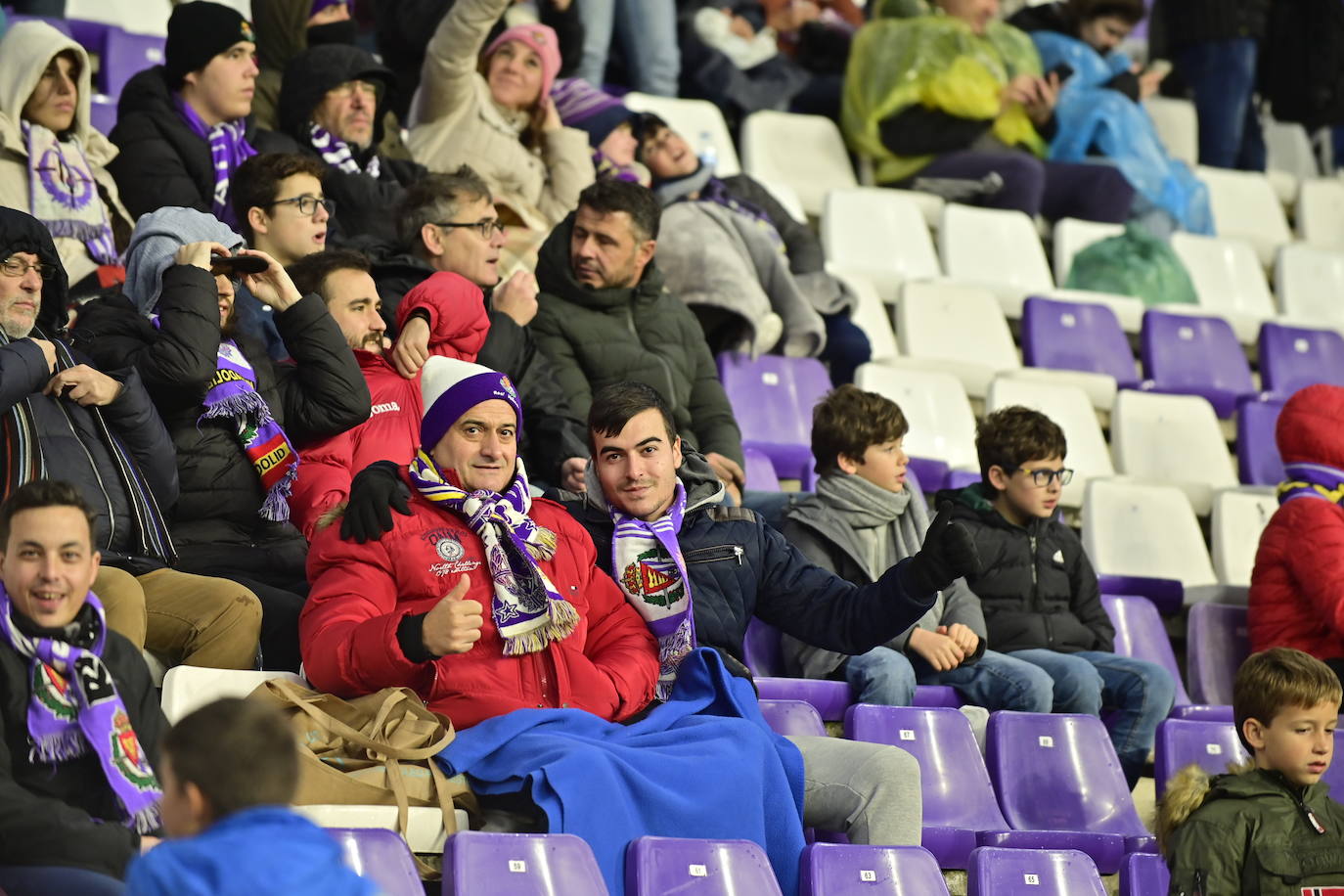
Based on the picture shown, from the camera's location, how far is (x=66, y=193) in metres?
4.71

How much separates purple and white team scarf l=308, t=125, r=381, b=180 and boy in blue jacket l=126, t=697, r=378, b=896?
3552mm

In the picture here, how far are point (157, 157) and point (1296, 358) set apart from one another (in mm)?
4130

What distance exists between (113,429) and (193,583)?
343 millimetres

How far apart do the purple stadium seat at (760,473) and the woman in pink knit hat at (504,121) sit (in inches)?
40.8

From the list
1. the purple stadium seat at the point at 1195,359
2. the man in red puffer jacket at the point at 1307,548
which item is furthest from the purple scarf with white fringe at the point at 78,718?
the purple stadium seat at the point at 1195,359

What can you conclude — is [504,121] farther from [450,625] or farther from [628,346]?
[450,625]

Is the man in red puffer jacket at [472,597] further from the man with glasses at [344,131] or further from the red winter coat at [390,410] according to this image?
the man with glasses at [344,131]

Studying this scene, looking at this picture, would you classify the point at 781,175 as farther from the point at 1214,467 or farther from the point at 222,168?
the point at 222,168

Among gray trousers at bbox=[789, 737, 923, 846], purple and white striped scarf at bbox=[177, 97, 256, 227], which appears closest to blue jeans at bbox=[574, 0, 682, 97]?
purple and white striped scarf at bbox=[177, 97, 256, 227]

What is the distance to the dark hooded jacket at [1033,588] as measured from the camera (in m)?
4.74

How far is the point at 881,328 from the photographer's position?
672 cm

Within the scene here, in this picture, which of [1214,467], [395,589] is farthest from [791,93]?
[395,589]

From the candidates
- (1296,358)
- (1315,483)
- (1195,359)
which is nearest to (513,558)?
(1315,483)

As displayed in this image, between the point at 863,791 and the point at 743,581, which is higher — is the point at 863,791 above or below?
below
